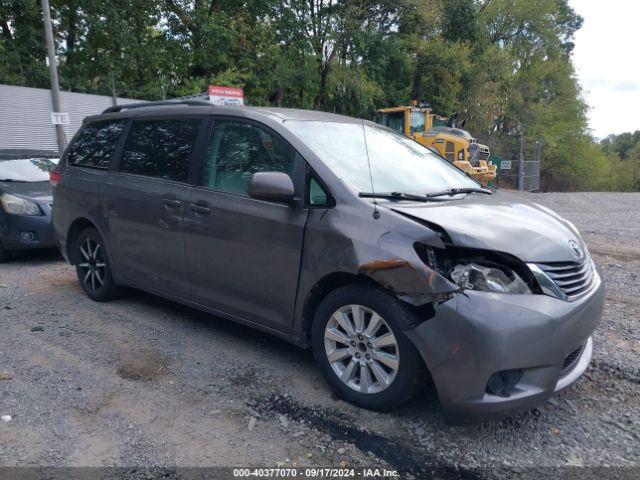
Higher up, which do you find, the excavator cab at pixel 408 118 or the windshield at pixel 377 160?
the excavator cab at pixel 408 118

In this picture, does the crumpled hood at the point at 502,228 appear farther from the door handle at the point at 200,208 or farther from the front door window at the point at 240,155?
the door handle at the point at 200,208

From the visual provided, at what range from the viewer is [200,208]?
13.1 feet

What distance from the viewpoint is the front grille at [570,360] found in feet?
9.74

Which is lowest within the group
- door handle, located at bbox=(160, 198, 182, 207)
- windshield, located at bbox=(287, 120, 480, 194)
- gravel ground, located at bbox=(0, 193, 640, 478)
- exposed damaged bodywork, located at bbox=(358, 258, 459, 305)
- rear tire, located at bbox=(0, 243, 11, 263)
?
rear tire, located at bbox=(0, 243, 11, 263)

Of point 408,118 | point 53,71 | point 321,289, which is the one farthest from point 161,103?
point 408,118

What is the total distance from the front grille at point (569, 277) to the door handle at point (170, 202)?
8.71 ft

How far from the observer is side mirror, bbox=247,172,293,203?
131 inches

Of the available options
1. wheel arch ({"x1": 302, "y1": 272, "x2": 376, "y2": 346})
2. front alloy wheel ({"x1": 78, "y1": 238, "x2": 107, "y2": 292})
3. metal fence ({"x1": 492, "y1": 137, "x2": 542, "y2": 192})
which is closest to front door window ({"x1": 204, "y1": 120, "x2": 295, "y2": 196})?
wheel arch ({"x1": 302, "y1": 272, "x2": 376, "y2": 346})

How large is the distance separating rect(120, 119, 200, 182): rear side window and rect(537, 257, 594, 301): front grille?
272cm

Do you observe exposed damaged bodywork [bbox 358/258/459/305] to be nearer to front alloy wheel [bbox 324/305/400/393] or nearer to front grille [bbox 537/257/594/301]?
front alloy wheel [bbox 324/305/400/393]

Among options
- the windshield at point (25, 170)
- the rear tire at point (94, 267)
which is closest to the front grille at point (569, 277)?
the rear tire at point (94, 267)

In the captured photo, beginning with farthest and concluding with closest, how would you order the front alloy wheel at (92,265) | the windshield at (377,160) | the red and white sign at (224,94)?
1. the red and white sign at (224,94)
2. the front alloy wheel at (92,265)
3. the windshield at (377,160)

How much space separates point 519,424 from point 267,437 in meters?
1.43

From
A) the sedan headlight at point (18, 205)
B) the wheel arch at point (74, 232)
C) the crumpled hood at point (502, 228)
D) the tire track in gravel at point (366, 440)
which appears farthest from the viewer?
the sedan headlight at point (18, 205)
